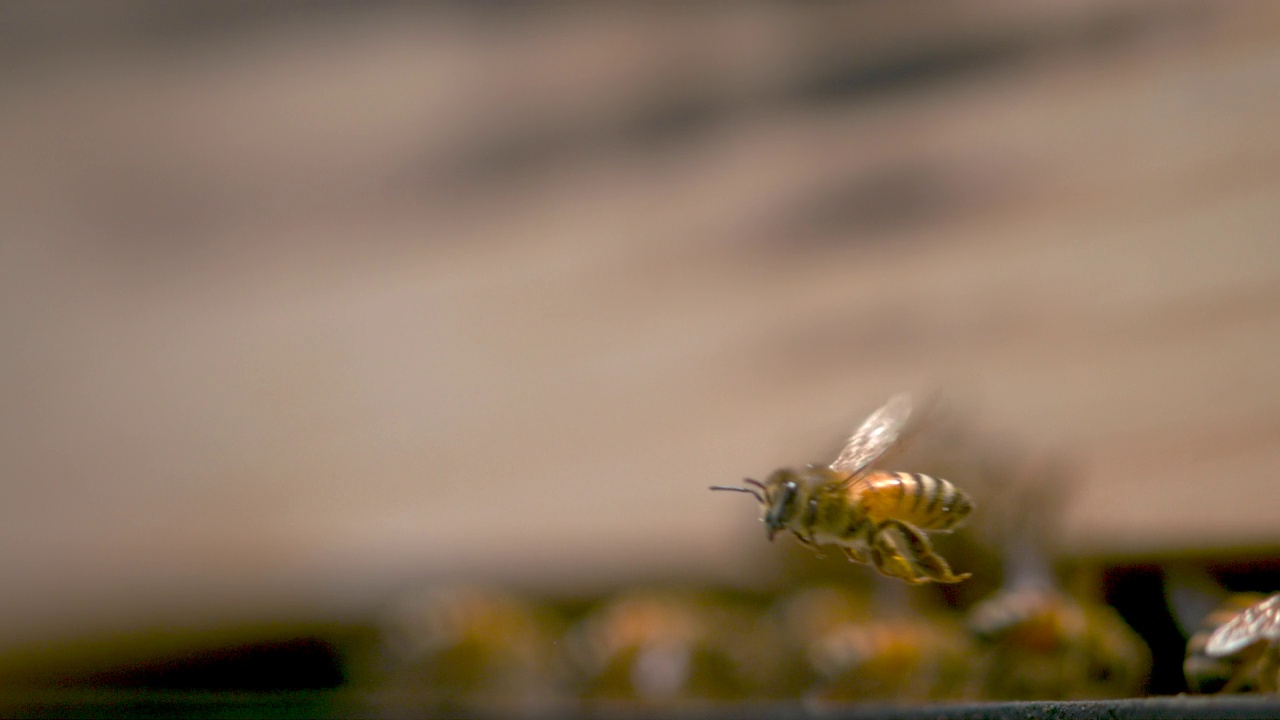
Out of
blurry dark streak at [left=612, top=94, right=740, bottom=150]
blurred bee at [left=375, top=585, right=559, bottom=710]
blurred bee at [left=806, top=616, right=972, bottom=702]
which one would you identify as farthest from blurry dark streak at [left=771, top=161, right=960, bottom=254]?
blurred bee at [left=375, top=585, right=559, bottom=710]

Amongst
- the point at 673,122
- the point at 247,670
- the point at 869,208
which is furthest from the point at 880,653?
the point at 247,670

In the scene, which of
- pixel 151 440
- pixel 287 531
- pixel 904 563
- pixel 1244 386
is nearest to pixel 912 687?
pixel 904 563

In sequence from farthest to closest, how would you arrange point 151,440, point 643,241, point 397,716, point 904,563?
point 151,440
point 643,241
point 397,716
point 904,563

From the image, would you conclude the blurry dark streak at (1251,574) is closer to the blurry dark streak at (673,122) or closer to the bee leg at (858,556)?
the bee leg at (858,556)

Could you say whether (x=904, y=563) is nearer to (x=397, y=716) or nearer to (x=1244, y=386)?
(x=1244, y=386)

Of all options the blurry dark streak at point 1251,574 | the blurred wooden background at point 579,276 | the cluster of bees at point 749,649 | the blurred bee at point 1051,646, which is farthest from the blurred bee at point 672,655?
the blurry dark streak at point 1251,574

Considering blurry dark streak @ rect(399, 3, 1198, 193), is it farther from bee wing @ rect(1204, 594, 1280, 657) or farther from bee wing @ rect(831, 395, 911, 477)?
bee wing @ rect(1204, 594, 1280, 657)
